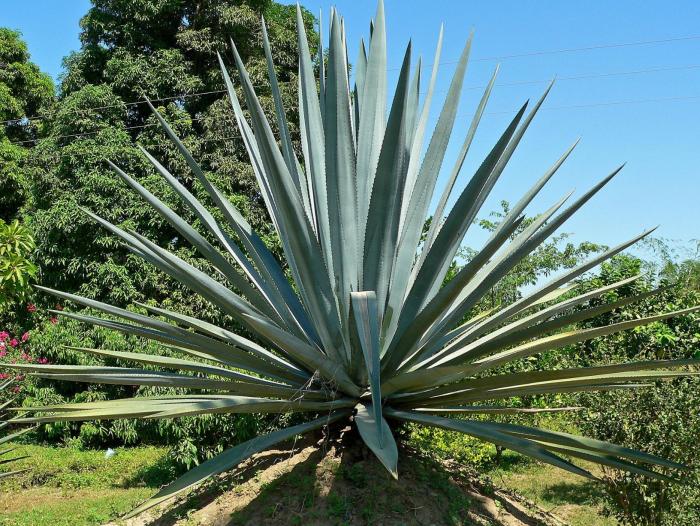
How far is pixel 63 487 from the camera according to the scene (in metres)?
8.98

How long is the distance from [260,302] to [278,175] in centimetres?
106

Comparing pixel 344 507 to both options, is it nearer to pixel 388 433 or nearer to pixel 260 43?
pixel 388 433

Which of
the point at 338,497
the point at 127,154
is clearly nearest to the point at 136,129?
the point at 127,154

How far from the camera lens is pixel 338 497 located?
387cm

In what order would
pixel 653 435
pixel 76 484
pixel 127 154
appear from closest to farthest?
pixel 653 435 < pixel 76 484 < pixel 127 154

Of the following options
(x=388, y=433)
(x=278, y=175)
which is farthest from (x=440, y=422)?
(x=278, y=175)

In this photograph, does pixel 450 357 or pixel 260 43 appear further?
pixel 260 43

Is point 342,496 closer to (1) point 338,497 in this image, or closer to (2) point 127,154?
(1) point 338,497

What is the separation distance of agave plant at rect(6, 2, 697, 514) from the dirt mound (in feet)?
1.35

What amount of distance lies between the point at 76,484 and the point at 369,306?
749 centimetres

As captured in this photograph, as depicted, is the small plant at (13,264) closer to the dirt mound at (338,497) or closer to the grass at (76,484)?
→ the grass at (76,484)

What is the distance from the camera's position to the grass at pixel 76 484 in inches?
283

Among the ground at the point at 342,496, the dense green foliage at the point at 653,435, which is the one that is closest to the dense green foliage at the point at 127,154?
the ground at the point at 342,496

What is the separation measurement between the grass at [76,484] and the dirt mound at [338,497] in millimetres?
2508
